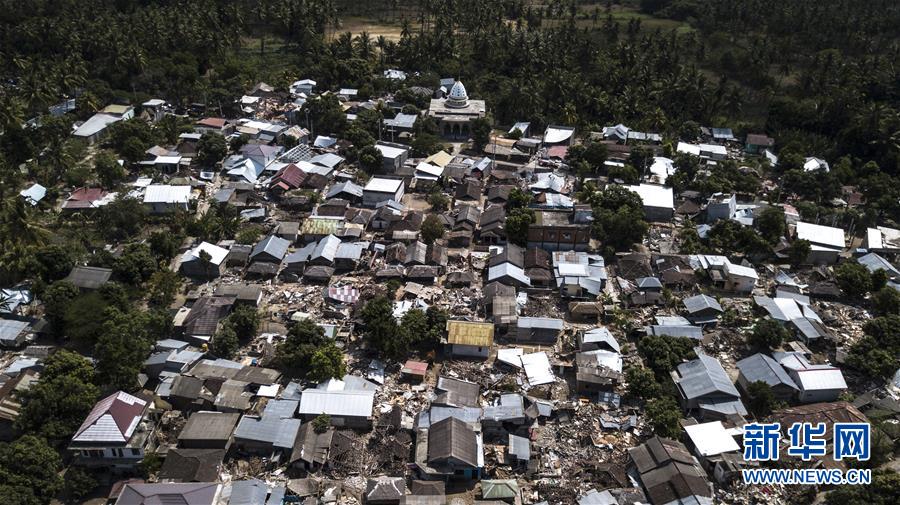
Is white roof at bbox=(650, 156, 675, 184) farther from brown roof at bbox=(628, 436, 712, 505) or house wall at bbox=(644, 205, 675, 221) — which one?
brown roof at bbox=(628, 436, 712, 505)

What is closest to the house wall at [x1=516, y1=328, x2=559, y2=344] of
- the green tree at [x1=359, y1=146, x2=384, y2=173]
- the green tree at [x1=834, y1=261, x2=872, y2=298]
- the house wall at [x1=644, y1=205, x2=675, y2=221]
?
the house wall at [x1=644, y1=205, x2=675, y2=221]

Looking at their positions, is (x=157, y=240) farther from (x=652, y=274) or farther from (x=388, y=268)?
(x=652, y=274)

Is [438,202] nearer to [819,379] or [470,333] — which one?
[470,333]

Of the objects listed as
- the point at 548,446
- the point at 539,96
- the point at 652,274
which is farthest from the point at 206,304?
the point at 539,96

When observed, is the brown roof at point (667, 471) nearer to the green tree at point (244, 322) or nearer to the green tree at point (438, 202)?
the green tree at point (244, 322)

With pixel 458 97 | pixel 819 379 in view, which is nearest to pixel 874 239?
pixel 819 379

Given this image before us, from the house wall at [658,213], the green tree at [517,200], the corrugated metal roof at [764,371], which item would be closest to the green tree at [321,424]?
the corrugated metal roof at [764,371]
